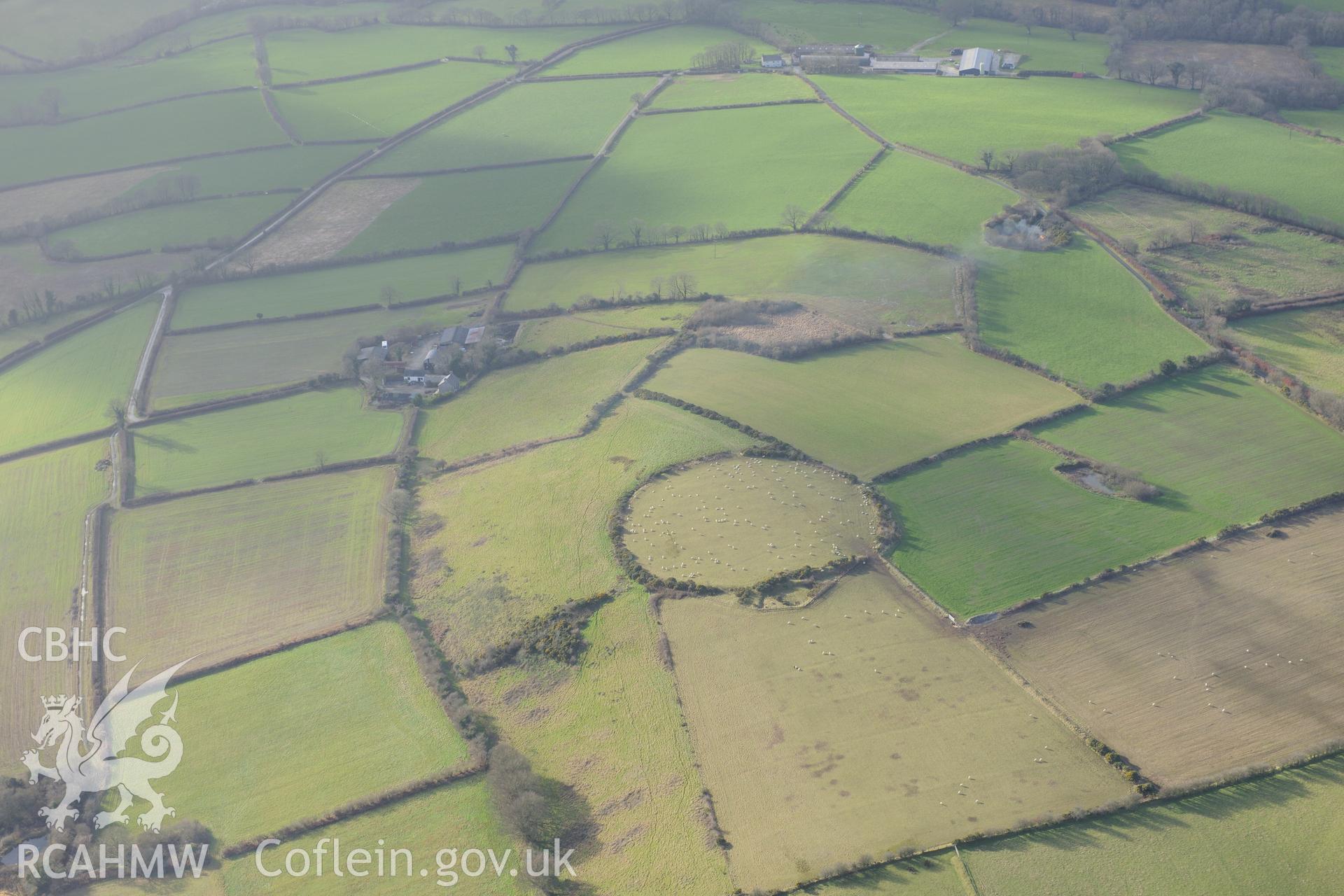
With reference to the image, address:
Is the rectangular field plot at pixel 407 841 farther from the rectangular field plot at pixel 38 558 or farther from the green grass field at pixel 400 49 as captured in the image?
the green grass field at pixel 400 49

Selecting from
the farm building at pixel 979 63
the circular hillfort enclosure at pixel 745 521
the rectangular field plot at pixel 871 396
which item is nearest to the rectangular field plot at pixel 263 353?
the rectangular field plot at pixel 871 396

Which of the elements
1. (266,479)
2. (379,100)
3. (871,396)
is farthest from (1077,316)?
(379,100)

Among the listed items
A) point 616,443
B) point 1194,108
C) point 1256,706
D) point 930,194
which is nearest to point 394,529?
point 616,443

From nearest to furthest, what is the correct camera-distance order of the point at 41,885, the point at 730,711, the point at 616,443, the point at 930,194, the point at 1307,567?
the point at 41,885
the point at 730,711
the point at 1307,567
the point at 616,443
the point at 930,194

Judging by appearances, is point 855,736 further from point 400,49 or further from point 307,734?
point 400,49

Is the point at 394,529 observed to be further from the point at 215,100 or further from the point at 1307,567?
the point at 215,100

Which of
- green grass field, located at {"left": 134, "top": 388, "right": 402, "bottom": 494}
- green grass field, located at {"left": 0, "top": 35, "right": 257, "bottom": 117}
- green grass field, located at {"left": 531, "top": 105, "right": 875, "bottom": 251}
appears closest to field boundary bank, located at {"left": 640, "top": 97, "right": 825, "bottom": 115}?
green grass field, located at {"left": 531, "top": 105, "right": 875, "bottom": 251}

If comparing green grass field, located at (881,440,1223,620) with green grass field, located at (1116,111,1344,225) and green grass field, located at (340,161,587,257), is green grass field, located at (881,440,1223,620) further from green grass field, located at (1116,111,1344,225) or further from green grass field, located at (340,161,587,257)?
green grass field, located at (340,161,587,257)
